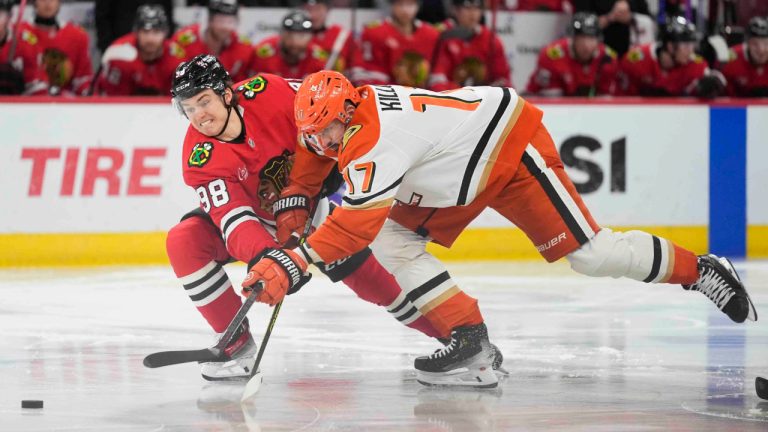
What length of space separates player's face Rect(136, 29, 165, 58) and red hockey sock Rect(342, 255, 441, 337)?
3806 millimetres

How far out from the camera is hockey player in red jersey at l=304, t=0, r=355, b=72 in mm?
7914

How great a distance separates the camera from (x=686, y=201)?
7340mm

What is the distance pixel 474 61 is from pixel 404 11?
525mm

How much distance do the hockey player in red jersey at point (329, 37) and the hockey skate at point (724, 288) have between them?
4.14 metres

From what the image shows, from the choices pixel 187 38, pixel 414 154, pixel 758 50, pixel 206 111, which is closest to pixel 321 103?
pixel 414 154

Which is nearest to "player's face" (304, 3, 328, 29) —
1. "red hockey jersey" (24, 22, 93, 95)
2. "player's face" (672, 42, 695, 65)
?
"red hockey jersey" (24, 22, 93, 95)

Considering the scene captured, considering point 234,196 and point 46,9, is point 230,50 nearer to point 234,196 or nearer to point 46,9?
point 46,9

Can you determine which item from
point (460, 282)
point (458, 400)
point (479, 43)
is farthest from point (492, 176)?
point (479, 43)

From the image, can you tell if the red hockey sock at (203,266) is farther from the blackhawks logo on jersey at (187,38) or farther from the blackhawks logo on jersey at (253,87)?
the blackhawks logo on jersey at (187,38)

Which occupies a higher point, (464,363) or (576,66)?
(464,363)

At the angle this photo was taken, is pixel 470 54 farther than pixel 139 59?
Yes

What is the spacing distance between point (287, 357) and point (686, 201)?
367cm

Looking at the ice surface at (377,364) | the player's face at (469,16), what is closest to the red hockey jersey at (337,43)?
the player's face at (469,16)

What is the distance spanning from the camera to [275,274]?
3.41 metres
